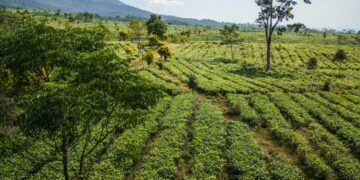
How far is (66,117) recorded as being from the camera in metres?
10.6

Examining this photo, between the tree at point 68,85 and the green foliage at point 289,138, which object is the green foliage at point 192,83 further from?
the tree at point 68,85

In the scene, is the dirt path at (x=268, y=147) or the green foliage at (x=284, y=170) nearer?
the green foliage at (x=284, y=170)

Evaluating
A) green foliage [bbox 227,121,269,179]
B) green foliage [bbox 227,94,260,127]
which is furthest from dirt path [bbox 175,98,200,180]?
green foliage [bbox 227,94,260,127]

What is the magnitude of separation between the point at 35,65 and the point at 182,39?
101 meters

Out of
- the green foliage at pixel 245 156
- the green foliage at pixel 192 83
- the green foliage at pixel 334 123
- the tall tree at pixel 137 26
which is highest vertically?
the tall tree at pixel 137 26

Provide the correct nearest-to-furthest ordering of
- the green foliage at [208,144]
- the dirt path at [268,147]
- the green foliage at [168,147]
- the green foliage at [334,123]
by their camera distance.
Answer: the green foliage at [168,147] < the green foliage at [208,144] < the dirt path at [268,147] < the green foliage at [334,123]

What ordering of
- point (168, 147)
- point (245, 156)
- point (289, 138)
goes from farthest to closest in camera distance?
point (289, 138) < point (168, 147) < point (245, 156)

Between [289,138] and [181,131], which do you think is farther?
[181,131]

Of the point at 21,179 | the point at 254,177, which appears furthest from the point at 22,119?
the point at 254,177

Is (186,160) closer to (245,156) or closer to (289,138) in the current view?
(245,156)

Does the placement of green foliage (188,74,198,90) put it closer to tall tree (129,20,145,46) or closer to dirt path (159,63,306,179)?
dirt path (159,63,306,179)

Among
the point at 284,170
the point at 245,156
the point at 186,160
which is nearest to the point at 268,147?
the point at 245,156

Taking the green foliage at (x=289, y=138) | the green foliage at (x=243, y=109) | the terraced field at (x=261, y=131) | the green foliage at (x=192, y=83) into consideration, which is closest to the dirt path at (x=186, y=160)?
the terraced field at (x=261, y=131)

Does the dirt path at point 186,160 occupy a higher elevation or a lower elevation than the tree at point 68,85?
lower
